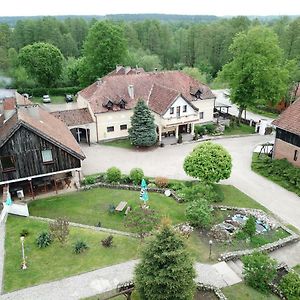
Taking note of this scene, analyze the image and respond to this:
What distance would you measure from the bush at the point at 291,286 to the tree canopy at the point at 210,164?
10808 millimetres

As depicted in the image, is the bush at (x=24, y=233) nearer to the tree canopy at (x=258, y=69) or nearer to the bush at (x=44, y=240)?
the bush at (x=44, y=240)

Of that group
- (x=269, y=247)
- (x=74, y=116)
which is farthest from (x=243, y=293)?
(x=74, y=116)

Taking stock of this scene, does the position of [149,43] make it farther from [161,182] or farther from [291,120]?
[161,182]

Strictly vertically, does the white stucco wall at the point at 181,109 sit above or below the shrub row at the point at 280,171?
above

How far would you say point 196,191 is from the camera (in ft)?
90.2

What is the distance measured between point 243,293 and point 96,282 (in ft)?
26.6

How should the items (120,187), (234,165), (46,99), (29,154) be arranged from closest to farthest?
(29,154) → (120,187) → (234,165) → (46,99)

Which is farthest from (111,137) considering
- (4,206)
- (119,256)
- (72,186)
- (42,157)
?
(119,256)

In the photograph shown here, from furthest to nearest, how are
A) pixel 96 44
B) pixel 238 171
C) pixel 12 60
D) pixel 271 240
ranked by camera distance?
pixel 12 60, pixel 96 44, pixel 238 171, pixel 271 240

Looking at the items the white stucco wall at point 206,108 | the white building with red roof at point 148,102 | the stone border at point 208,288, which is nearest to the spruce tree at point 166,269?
the stone border at point 208,288

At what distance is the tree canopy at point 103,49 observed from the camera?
185 ft

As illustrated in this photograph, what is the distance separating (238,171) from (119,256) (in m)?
17.5

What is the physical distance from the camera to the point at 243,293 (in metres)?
19.3

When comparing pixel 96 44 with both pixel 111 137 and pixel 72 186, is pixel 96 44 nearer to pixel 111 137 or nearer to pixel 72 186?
pixel 111 137
